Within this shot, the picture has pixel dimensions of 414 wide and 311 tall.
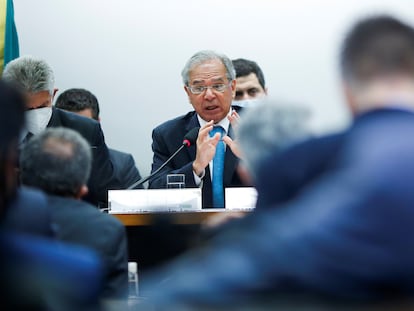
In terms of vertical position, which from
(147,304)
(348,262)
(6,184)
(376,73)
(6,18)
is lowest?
(147,304)

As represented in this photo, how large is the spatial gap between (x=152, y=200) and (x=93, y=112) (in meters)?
1.69

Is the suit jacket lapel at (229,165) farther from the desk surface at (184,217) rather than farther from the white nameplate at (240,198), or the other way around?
the desk surface at (184,217)

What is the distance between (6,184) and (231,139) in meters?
2.50

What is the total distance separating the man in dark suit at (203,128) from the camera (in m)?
4.12

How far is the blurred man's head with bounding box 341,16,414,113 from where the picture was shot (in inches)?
68.2

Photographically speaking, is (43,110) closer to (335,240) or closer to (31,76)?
(31,76)

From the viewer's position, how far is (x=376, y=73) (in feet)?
5.78

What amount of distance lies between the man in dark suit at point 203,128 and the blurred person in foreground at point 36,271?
240cm

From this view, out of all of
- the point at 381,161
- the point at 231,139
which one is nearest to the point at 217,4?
the point at 231,139

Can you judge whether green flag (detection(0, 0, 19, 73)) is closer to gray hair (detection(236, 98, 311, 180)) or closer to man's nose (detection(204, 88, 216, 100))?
man's nose (detection(204, 88, 216, 100))

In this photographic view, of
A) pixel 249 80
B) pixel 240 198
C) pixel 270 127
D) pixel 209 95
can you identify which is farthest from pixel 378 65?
pixel 249 80

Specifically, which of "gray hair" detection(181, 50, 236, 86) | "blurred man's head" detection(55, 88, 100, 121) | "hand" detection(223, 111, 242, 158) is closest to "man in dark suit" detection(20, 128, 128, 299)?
"hand" detection(223, 111, 242, 158)

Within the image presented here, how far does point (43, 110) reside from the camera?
426cm

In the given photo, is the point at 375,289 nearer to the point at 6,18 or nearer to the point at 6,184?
the point at 6,184
